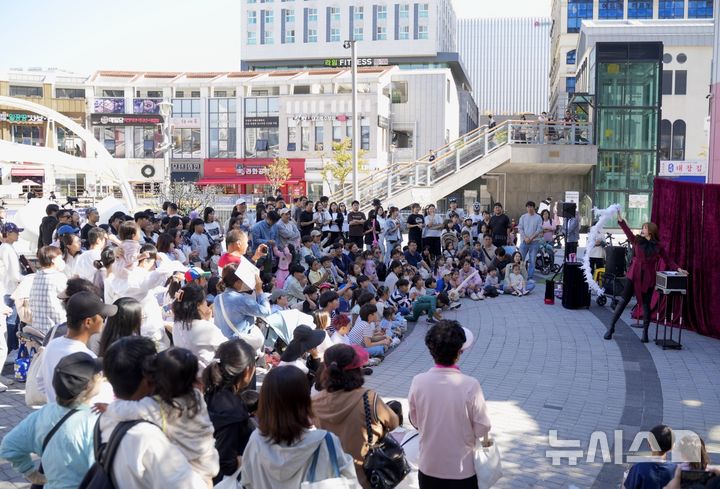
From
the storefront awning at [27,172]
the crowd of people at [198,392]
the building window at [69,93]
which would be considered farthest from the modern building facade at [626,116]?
the building window at [69,93]

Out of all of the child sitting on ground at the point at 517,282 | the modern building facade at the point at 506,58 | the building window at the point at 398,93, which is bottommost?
the child sitting on ground at the point at 517,282

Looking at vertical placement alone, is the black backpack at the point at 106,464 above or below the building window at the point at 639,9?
below

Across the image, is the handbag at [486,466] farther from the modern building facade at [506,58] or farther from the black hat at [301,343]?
the modern building facade at [506,58]

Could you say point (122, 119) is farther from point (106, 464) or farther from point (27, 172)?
point (106, 464)

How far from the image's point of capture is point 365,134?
5619cm

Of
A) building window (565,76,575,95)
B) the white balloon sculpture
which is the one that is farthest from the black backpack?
building window (565,76,575,95)

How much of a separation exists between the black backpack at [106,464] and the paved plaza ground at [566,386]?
10.6 feet

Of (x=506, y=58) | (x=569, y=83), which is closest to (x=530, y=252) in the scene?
(x=569, y=83)

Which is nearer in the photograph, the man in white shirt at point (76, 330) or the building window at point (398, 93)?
the man in white shirt at point (76, 330)

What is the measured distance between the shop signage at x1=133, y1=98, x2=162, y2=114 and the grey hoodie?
61841 mm

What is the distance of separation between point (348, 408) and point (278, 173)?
172 feet

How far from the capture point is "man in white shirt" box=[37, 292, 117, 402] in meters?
4.64

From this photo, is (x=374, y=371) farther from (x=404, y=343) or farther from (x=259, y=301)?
(x=259, y=301)

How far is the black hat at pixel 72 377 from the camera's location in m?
3.67
